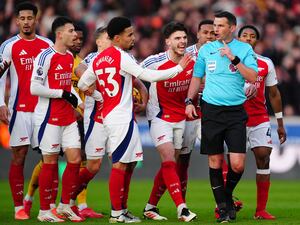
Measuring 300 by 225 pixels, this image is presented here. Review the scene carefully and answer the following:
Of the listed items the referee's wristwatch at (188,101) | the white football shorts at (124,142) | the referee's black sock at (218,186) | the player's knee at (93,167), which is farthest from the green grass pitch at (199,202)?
the referee's wristwatch at (188,101)

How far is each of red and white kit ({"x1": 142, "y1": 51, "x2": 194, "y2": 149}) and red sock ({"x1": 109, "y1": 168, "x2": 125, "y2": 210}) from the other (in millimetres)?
1155

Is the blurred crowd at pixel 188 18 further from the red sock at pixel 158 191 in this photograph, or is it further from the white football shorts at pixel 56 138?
the white football shorts at pixel 56 138

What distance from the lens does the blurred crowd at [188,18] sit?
24.4m

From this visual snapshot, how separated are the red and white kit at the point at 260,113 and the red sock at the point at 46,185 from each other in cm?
281

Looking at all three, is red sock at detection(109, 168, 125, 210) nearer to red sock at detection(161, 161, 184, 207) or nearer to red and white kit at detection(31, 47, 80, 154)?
red sock at detection(161, 161, 184, 207)

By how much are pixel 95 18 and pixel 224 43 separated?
13.0 meters

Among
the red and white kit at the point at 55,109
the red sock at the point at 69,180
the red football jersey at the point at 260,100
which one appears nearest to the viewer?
the red and white kit at the point at 55,109

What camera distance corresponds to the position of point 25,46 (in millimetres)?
14617

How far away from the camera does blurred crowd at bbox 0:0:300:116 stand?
24.4 m

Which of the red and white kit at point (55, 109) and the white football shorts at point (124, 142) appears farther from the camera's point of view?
the red and white kit at point (55, 109)

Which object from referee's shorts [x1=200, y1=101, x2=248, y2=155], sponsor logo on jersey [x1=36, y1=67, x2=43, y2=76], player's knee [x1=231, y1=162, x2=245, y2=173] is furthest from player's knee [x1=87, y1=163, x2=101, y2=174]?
player's knee [x1=231, y1=162, x2=245, y2=173]

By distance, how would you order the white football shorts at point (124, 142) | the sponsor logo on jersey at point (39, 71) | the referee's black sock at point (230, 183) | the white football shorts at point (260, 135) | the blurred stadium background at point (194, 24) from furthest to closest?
the blurred stadium background at point (194, 24), the white football shorts at point (260, 135), the sponsor logo on jersey at point (39, 71), the referee's black sock at point (230, 183), the white football shorts at point (124, 142)

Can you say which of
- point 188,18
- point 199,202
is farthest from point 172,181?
point 188,18

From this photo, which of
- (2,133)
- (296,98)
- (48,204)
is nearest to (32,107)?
(48,204)
